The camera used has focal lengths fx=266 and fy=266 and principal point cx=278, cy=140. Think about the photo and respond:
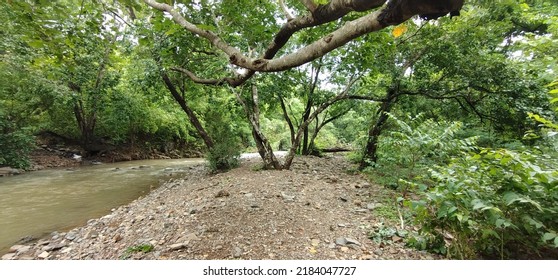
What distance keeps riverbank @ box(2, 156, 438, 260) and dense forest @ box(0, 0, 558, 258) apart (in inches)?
25.3

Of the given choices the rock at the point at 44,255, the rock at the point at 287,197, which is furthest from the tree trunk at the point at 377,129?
the rock at the point at 44,255

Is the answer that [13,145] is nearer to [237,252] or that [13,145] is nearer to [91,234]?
[91,234]

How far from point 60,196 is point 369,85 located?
9.30 m

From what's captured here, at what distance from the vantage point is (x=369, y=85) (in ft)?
28.5

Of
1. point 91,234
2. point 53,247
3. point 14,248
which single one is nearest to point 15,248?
point 14,248

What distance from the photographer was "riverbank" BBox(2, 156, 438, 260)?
2.69 meters

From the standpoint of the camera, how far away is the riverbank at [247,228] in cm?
269

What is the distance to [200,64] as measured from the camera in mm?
7480

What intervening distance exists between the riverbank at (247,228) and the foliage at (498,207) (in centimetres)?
41

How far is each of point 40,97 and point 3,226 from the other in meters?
10.5

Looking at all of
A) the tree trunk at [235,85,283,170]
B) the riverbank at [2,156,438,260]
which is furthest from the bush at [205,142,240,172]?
the riverbank at [2,156,438,260]

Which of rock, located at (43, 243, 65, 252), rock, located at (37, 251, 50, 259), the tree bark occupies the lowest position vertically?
rock, located at (37, 251, 50, 259)

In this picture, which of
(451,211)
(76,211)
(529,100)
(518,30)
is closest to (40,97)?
(76,211)

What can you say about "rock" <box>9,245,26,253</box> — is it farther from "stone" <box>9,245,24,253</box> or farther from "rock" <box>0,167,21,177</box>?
"rock" <box>0,167,21,177</box>
